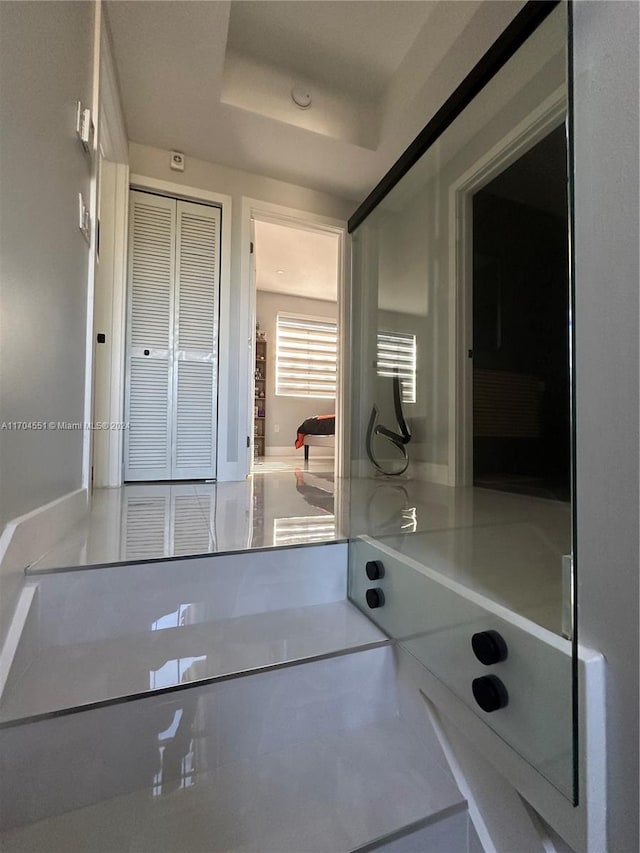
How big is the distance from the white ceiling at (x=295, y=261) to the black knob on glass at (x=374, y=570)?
345cm

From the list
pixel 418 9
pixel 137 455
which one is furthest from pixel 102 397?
pixel 418 9

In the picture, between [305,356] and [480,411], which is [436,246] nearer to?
[480,411]

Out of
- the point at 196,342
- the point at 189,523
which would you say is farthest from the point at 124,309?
the point at 189,523

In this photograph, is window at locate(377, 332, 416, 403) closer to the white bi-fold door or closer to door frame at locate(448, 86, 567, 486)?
door frame at locate(448, 86, 567, 486)

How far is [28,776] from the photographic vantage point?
0.68m

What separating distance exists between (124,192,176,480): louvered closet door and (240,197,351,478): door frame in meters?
0.54

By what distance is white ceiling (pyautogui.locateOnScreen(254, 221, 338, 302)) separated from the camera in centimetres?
434

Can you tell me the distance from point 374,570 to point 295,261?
4.75 metres

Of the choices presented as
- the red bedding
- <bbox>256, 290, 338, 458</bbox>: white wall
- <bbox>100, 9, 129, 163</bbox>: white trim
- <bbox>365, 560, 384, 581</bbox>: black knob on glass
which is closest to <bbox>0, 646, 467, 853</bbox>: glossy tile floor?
<bbox>365, 560, 384, 581</bbox>: black knob on glass

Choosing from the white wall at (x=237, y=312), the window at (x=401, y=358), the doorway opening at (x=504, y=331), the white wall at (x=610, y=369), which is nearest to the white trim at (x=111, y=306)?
the white wall at (x=237, y=312)

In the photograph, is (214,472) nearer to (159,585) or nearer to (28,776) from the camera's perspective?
(159,585)

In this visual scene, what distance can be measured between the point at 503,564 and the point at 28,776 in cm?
112

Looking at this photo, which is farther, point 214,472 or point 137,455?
point 214,472

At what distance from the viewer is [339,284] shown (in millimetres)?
3252
